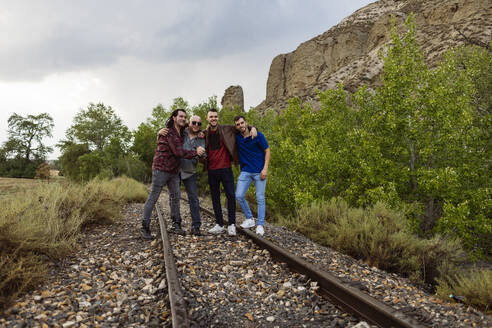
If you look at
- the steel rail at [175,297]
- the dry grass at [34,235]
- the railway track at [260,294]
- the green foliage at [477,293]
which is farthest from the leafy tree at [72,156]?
the green foliage at [477,293]

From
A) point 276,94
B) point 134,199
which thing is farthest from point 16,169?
point 276,94

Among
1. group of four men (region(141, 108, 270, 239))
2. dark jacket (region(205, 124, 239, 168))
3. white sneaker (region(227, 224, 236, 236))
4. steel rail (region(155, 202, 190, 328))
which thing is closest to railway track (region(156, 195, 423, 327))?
steel rail (region(155, 202, 190, 328))

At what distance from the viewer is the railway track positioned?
288cm

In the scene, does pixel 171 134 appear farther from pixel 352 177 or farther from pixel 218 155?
pixel 352 177

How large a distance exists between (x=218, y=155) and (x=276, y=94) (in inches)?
3468

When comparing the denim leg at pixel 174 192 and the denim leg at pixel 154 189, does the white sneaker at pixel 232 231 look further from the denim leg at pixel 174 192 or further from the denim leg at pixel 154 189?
the denim leg at pixel 154 189

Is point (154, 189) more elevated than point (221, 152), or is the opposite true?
point (221, 152)

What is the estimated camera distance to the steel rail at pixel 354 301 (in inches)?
102

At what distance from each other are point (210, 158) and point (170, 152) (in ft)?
2.65

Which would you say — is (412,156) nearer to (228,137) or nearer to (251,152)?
(251,152)

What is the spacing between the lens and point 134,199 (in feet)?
46.6

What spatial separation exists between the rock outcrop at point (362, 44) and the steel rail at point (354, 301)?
34.9 m

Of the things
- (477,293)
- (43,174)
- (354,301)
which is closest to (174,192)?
(354,301)

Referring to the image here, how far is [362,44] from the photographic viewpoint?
7794cm
